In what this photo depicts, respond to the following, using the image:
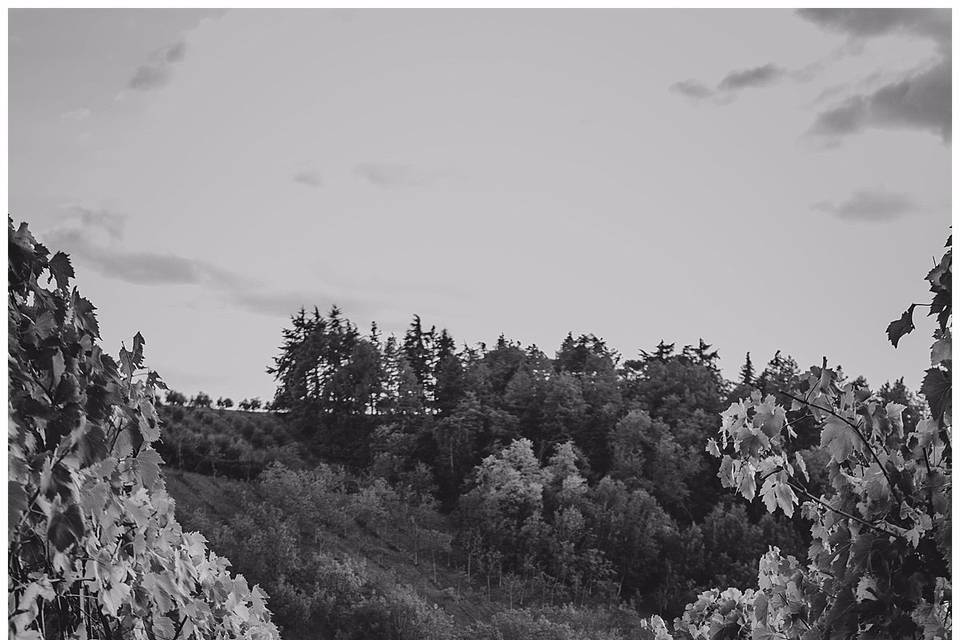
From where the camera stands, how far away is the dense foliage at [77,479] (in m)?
1.11

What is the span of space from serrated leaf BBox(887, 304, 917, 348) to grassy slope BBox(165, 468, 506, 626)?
13689 millimetres

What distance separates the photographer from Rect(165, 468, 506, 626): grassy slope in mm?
15017

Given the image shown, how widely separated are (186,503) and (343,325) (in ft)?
26.4

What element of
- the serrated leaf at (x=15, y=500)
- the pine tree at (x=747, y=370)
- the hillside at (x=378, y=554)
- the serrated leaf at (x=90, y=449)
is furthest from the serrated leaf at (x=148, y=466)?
the pine tree at (x=747, y=370)

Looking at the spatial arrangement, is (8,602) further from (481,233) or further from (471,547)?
(471,547)

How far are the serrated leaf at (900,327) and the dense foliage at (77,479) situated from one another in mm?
1090

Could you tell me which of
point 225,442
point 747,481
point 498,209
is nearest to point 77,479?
point 747,481

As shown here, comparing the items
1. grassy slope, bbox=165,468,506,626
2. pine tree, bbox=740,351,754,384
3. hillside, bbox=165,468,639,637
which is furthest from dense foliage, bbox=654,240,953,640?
pine tree, bbox=740,351,754,384

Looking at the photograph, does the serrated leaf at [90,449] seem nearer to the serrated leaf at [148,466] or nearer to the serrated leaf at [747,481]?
the serrated leaf at [148,466]

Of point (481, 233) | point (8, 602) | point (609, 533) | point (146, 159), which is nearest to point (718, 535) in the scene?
point (609, 533)

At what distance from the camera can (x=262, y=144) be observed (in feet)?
8.20

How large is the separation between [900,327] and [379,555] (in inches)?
623

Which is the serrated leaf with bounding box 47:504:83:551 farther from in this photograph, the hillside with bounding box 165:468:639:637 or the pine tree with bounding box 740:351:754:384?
the pine tree with bounding box 740:351:754:384

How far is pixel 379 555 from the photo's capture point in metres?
16.3
